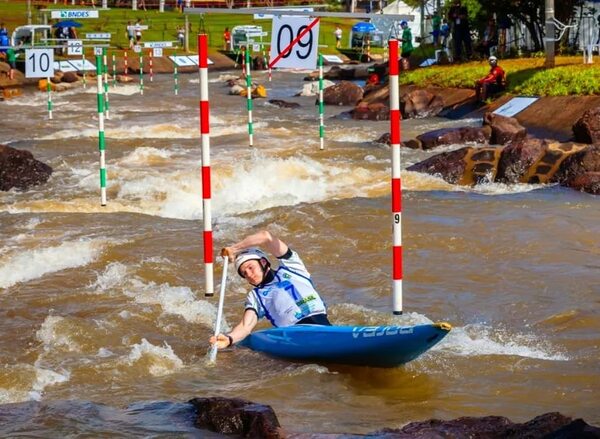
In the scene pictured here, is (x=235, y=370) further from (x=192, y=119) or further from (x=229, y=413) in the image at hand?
(x=192, y=119)

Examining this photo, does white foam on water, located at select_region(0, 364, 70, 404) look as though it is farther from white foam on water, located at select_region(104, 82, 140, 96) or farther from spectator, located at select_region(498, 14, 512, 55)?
white foam on water, located at select_region(104, 82, 140, 96)

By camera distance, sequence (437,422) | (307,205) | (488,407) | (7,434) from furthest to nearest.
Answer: (307,205)
(488,407)
(7,434)
(437,422)

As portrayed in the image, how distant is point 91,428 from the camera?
6051 mm

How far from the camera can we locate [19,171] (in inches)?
641

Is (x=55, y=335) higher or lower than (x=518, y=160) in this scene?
lower

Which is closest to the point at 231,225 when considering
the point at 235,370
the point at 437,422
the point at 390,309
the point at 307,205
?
the point at 307,205

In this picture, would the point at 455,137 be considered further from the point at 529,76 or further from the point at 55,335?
the point at 55,335

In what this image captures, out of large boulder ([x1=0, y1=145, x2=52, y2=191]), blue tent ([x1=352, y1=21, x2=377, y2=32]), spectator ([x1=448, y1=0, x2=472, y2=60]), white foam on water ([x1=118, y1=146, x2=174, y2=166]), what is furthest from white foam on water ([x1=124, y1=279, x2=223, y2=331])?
blue tent ([x1=352, y1=21, x2=377, y2=32])

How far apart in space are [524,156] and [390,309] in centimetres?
680

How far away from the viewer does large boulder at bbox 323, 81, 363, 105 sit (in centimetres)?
3059

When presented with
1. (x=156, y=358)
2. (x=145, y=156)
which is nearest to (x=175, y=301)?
(x=156, y=358)

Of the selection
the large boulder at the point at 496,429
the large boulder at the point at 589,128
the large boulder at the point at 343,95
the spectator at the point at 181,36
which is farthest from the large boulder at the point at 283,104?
the large boulder at the point at 496,429

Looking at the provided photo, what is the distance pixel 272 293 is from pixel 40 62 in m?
17.0

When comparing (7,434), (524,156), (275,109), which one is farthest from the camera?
(275,109)
